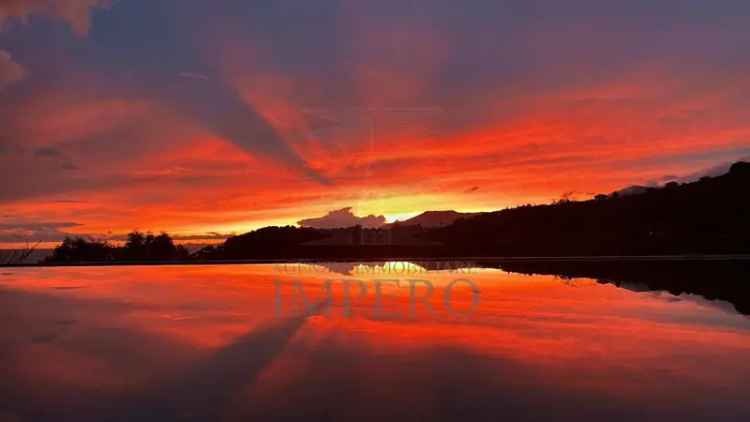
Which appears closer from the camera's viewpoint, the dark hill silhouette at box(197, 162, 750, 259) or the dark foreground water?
the dark foreground water

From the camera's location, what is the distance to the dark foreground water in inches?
204

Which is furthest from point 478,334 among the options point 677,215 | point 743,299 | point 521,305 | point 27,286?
point 677,215

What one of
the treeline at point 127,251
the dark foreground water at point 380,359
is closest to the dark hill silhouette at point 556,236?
the treeline at point 127,251

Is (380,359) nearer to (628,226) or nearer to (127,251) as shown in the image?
(127,251)

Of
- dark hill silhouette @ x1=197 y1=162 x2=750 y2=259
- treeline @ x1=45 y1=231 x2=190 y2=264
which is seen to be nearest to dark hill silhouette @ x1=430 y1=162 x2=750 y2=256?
dark hill silhouette @ x1=197 y1=162 x2=750 y2=259

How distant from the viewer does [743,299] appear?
12438 mm

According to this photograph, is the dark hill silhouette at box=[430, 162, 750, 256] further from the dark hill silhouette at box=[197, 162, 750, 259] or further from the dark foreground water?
the dark foreground water

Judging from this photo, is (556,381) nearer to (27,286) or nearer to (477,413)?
(477,413)

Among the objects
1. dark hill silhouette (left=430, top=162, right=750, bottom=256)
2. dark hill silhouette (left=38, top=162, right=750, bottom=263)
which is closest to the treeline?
dark hill silhouette (left=38, top=162, right=750, bottom=263)

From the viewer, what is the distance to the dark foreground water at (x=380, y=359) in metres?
5.18

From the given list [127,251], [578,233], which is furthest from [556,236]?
[127,251]

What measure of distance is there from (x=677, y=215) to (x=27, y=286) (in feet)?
151

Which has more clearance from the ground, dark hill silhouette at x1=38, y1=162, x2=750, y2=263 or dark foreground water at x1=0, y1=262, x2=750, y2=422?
dark hill silhouette at x1=38, y1=162, x2=750, y2=263

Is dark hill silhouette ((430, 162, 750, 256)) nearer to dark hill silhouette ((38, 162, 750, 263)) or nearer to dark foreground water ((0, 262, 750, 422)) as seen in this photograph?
dark hill silhouette ((38, 162, 750, 263))
